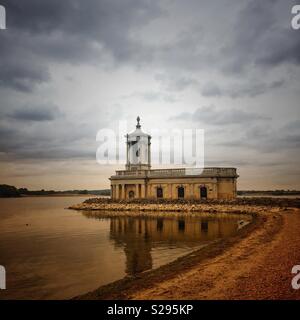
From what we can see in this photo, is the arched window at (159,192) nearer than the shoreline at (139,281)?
No

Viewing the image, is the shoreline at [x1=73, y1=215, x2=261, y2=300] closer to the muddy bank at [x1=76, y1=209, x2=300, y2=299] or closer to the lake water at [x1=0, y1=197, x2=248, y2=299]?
the muddy bank at [x1=76, y1=209, x2=300, y2=299]

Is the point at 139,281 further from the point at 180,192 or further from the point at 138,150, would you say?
the point at 138,150

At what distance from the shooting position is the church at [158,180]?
39.6 m

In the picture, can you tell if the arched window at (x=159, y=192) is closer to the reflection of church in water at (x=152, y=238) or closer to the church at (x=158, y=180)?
the church at (x=158, y=180)

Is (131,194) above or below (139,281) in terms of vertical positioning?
above

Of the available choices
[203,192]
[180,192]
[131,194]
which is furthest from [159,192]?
[203,192]

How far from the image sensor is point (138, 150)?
151 feet

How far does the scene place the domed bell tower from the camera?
45.9m

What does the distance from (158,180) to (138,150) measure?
6045 millimetres

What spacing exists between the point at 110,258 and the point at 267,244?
7.16m

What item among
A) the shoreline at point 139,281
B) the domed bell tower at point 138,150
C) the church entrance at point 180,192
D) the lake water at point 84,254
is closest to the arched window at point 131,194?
the domed bell tower at point 138,150

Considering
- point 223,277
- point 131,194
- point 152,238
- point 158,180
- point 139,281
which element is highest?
point 158,180

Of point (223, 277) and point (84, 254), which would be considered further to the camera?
point (84, 254)
